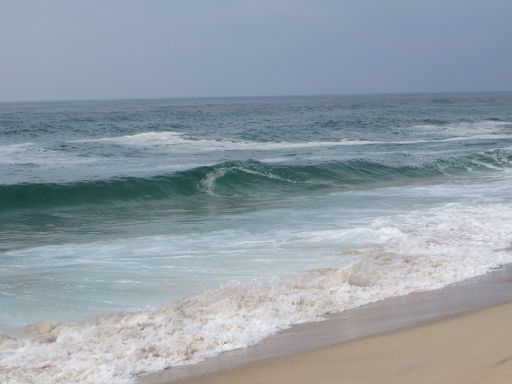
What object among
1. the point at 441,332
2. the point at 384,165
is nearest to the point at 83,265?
the point at 441,332

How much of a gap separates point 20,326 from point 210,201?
1048 cm

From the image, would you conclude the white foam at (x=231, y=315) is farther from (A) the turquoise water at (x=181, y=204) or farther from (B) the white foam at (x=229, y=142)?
(B) the white foam at (x=229, y=142)

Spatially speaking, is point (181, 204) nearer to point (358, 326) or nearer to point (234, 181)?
point (234, 181)

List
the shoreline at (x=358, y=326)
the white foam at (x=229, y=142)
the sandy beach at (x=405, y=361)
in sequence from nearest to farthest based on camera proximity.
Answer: the sandy beach at (x=405, y=361) < the shoreline at (x=358, y=326) < the white foam at (x=229, y=142)

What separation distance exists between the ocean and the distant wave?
0.20 feet

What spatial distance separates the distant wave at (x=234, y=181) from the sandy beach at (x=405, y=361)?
1211cm

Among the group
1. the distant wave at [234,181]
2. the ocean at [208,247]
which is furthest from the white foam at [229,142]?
the distant wave at [234,181]

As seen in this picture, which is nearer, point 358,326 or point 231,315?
point 358,326

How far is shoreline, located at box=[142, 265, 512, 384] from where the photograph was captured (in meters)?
5.43

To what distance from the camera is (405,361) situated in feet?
17.5

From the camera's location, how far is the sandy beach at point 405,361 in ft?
16.3

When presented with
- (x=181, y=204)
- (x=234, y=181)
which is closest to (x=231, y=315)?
(x=181, y=204)

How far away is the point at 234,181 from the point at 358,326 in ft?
44.5

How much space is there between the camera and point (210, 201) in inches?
676
